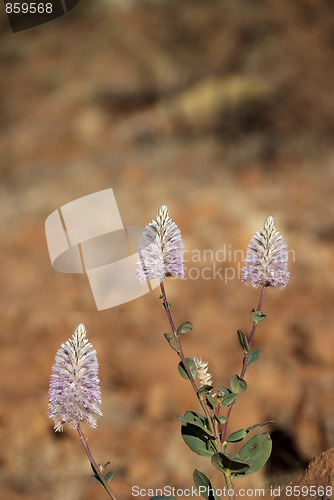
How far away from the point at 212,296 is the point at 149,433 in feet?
1.11

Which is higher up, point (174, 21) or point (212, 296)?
point (174, 21)

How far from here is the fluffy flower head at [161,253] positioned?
0.97 metres

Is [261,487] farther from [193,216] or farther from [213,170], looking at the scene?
[213,170]

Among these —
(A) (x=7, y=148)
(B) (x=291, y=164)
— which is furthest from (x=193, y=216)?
(A) (x=7, y=148)

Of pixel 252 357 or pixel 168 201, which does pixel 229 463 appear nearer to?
pixel 252 357

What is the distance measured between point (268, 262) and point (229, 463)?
1.09 ft

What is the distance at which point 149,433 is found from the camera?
53.6 inches

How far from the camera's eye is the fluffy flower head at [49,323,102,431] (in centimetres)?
90

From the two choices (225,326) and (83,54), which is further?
(83,54)

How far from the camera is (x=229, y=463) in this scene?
976 mm

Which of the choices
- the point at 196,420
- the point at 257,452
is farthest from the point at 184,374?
the point at 257,452

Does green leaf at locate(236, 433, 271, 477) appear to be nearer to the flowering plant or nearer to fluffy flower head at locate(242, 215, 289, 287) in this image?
the flowering plant

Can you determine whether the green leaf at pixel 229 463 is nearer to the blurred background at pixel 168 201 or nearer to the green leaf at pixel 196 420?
the green leaf at pixel 196 420

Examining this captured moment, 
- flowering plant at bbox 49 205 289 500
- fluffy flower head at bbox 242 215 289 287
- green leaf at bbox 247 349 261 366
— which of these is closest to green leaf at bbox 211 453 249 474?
flowering plant at bbox 49 205 289 500
